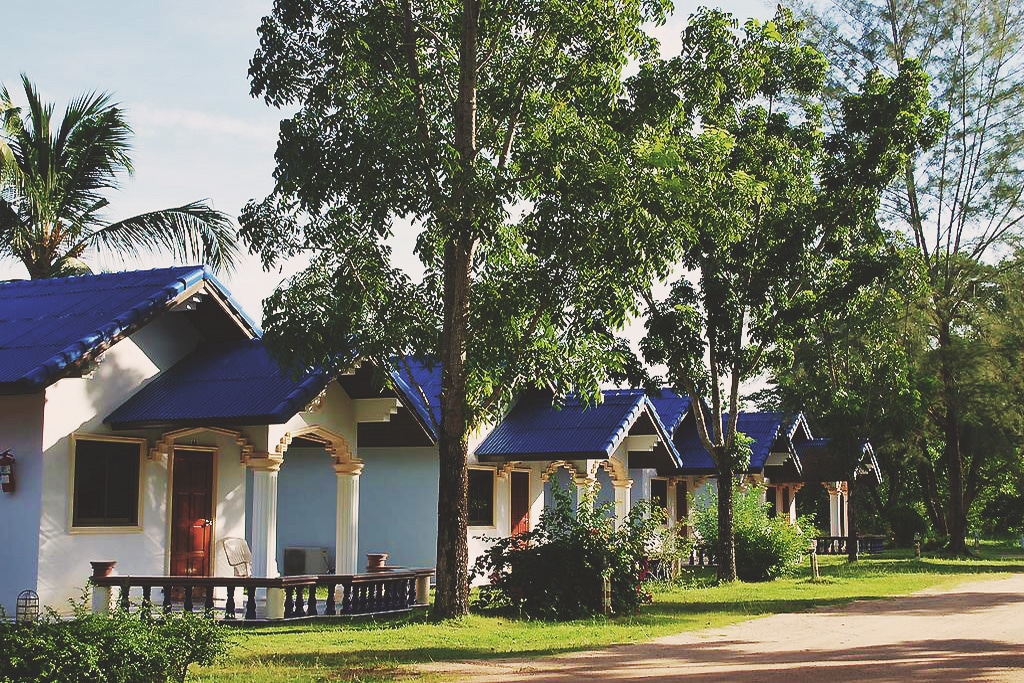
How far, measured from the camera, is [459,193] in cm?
1622

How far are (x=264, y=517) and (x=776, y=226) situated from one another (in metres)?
13.3

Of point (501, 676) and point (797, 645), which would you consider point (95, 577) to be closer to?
point (501, 676)

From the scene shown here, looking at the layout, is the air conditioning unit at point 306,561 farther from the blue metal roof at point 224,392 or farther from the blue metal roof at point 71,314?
the blue metal roof at point 224,392

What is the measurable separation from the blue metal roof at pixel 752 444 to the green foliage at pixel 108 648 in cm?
2412

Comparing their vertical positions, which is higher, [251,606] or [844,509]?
[844,509]

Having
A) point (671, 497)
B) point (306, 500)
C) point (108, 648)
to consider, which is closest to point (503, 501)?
point (306, 500)

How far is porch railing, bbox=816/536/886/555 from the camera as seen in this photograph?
45.0 metres

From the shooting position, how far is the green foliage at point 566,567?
1897 cm

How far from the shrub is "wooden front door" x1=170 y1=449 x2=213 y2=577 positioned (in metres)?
12.8

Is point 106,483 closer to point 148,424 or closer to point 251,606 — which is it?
point 148,424

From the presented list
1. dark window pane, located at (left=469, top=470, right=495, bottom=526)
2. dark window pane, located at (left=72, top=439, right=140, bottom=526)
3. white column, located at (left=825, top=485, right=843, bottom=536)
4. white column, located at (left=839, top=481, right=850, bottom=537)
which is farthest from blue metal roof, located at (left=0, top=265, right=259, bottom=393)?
white column, located at (left=839, top=481, right=850, bottom=537)

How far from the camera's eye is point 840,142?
26.8 metres

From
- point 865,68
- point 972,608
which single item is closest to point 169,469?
point 972,608

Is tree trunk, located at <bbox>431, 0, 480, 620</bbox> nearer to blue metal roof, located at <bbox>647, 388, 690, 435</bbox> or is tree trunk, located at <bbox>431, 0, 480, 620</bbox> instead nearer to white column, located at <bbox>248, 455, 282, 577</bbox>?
white column, located at <bbox>248, 455, 282, 577</bbox>
